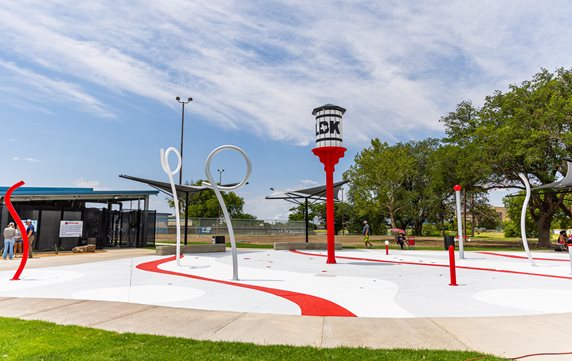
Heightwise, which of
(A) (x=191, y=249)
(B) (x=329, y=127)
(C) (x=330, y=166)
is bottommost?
(A) (x=191, y=249)

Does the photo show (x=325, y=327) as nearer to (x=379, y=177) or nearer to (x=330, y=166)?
(x=330, y=166)

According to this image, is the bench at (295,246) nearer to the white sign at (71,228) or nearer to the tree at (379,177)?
the white sign at (71,228)

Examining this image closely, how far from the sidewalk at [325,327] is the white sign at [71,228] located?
18232 millimetres

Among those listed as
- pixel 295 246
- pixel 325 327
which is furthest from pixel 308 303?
pixel 295 246

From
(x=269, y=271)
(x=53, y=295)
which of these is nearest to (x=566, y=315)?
(x=269, y=271)

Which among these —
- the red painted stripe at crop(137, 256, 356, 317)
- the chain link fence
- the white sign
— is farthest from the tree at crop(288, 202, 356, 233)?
the red painted stripe at crop(137, 256, 356, 317)

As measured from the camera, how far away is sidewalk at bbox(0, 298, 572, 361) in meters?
5.08

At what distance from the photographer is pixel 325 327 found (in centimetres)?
591

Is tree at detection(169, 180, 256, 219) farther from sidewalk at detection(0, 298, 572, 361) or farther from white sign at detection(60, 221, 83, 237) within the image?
sidewalk at detection(0, 298, 572, 361)

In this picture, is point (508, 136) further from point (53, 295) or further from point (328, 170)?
point (53, 295)

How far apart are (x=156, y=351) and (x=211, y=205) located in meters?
62.5

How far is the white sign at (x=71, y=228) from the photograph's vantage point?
23.5 metres

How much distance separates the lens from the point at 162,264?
15703mm

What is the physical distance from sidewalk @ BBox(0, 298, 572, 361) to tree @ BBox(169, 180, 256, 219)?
55515 millimetres
